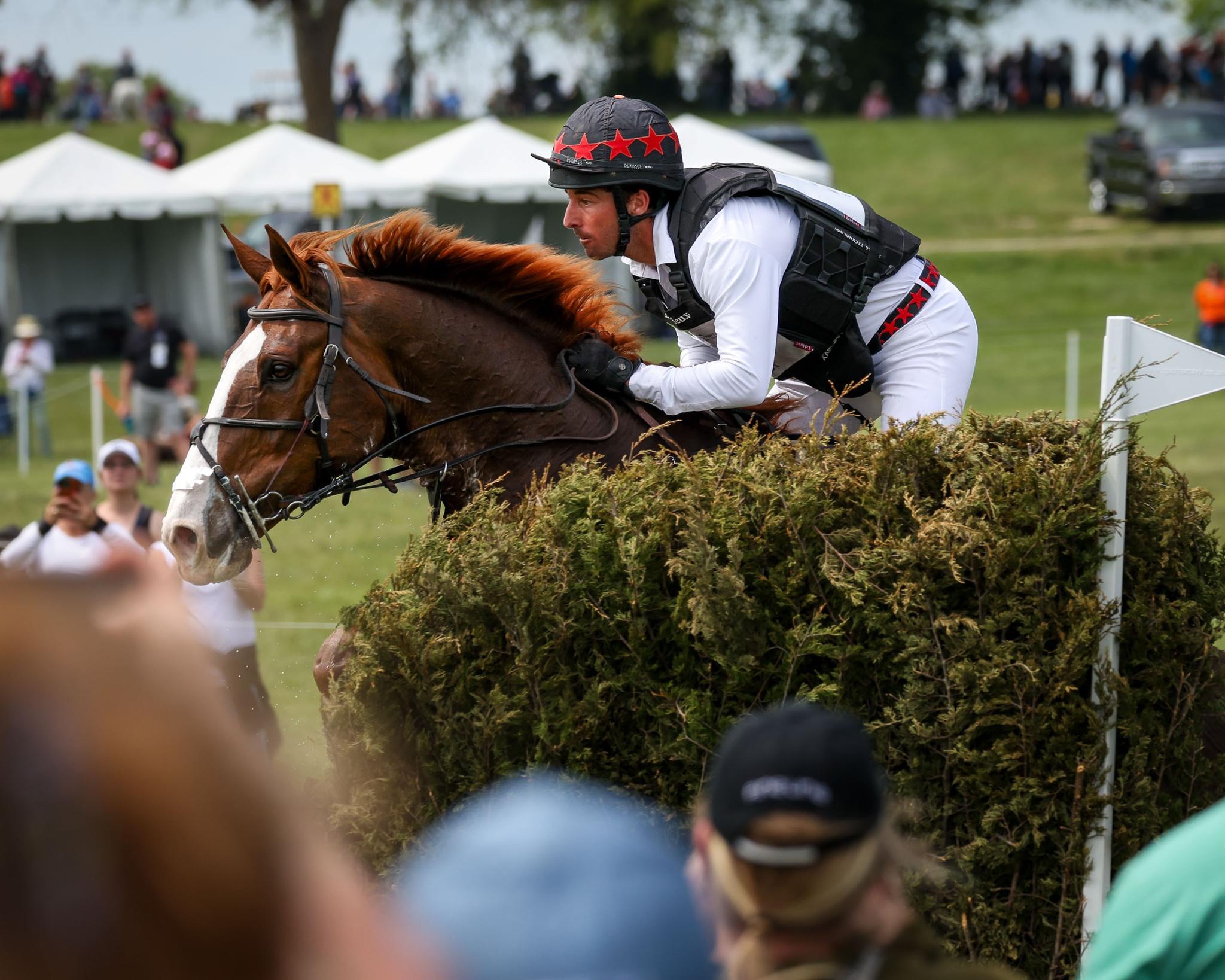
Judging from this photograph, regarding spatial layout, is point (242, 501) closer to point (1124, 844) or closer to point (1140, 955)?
point (1124, 844)

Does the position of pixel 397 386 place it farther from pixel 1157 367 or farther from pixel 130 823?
pixel 130 823

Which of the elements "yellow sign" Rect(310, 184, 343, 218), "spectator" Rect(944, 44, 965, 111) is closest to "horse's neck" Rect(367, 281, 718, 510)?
"yellow sign" Rect(310, 184, 343, 218)

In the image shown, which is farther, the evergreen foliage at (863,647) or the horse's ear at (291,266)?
the horse's ear at (291,266)

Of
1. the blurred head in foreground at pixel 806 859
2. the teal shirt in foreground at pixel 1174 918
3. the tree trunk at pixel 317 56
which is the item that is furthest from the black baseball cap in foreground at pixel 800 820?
the tree trunk at pixel 317 56

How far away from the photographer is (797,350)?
4258mm

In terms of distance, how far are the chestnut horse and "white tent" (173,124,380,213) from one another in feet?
47.6

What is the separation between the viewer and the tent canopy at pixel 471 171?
18.3 metres

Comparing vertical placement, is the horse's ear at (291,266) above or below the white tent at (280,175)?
above

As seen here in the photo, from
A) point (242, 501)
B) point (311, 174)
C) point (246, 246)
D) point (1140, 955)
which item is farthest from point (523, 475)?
point (311, 174)

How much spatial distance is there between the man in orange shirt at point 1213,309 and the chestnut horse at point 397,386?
55.8 ft

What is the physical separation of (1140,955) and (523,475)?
2.57 metres

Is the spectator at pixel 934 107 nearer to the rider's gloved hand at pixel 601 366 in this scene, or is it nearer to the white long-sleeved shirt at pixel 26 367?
the white long-sleeved shirt at pixel 26 367

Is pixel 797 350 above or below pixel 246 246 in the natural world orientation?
below

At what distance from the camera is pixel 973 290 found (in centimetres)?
2609
